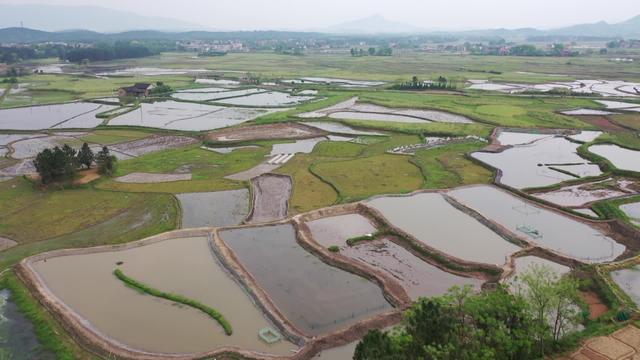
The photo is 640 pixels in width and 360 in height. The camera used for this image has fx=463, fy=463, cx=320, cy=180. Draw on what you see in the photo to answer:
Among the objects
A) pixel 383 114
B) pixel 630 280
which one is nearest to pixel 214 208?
pixel 630 280

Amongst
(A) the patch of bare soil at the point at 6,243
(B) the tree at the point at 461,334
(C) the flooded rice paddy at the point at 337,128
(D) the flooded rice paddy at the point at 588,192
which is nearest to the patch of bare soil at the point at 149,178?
(A) the patch of bare soil at the point at 6,243

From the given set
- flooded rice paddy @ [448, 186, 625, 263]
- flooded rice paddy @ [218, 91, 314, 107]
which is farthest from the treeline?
flooded rice paddy @ [448, 186, 625, 263]

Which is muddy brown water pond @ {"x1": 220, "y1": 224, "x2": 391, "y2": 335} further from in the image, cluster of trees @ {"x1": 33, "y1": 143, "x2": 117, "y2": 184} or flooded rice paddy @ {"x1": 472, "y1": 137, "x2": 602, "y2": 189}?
flooded rice paddy @ {"x1": 472, "y1": 137, "x2": 602, "y2": 189}

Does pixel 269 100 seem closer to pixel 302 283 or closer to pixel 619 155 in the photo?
pixel 619 155

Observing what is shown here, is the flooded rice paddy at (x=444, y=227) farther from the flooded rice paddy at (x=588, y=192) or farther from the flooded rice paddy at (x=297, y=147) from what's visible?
the flooded rice paddy at (x=297, y=147)

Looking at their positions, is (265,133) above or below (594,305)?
above
